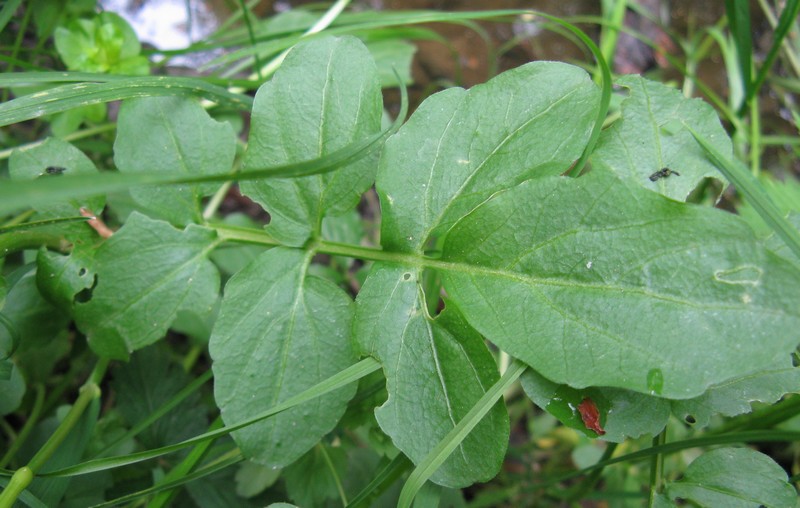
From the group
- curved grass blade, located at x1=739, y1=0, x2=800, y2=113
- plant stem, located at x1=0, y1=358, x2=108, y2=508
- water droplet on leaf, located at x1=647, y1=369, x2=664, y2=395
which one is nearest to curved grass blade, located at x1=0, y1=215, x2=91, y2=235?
plant stem, located at x1=0, y1=358, x2=108, y2=508

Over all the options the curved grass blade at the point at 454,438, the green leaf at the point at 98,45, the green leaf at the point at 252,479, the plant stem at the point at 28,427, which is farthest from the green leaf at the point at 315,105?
the plant stem at the point at 28,427

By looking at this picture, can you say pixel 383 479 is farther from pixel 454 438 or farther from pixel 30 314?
pixel 30 314

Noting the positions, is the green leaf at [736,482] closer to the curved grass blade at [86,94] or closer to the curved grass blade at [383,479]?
the curved grass blade at [383,479]

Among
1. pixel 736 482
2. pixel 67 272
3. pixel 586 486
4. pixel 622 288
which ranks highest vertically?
pixel 622 288

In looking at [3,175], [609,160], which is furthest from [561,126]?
[3,175]

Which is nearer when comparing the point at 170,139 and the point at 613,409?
the point at 613,409

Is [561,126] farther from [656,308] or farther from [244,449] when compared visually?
[244,449]

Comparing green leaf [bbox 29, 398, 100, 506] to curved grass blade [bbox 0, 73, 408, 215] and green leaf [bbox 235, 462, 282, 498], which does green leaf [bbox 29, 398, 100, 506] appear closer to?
green leaf [bbox 235, 462, 282, 498]

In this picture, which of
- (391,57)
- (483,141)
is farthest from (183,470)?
(391,57)
